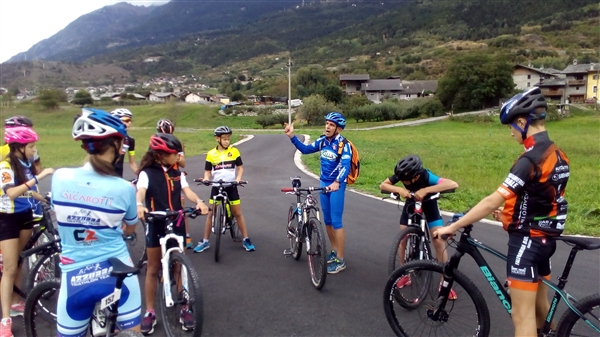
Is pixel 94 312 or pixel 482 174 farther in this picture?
pixel 482 174

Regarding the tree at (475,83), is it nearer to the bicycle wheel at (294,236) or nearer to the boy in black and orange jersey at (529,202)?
the bicycle wheel at (294,236)

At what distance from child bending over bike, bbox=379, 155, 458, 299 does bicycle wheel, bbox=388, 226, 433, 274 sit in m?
0.04

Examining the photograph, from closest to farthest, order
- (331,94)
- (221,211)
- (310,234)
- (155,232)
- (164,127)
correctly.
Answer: (155,232)
(310,234)
(221,211)
(164,127)
(331,94)

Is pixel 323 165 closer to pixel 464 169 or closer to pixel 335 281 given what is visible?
pixel 335 281

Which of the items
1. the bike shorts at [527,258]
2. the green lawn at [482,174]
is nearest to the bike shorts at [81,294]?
the bike shorts at [527,258]

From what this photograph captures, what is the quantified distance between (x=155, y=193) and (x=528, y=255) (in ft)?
11.3

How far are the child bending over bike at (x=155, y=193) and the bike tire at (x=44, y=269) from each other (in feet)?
2.97

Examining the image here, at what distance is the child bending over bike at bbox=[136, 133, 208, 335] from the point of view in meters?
4.18

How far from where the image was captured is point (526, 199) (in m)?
3.10

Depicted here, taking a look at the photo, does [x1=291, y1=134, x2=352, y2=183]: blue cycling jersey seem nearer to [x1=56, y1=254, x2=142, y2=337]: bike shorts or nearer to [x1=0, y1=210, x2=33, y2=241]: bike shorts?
[x1=56, y1=254, x2=142, y2=337]: bike shorts

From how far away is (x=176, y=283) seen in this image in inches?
154

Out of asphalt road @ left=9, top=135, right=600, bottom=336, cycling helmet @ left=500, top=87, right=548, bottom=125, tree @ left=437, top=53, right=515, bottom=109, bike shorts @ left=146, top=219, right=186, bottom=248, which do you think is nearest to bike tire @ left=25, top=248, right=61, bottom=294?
asphalt road @ left=9, top=135, right=600, bottom=336

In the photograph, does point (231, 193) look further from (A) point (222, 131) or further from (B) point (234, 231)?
(A) point (222, 131)

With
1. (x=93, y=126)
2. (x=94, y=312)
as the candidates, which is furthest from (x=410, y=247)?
(x=93, y=126)
